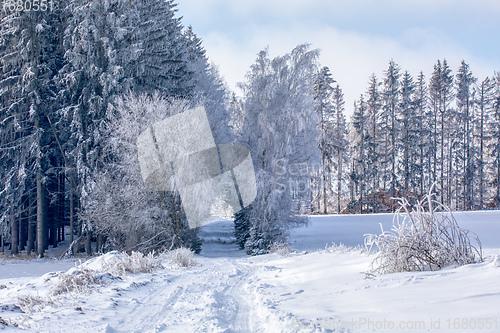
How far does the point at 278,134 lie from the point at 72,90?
40.8 ft

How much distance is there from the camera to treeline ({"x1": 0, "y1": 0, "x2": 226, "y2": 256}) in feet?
64.1

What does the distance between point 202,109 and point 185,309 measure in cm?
1312

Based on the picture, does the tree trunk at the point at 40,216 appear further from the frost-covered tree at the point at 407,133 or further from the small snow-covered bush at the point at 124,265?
the frost-covered tree at the point at 407,133

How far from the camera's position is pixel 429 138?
127 feet

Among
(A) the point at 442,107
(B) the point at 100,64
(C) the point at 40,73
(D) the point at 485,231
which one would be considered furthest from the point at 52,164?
(A) the point at 442,107

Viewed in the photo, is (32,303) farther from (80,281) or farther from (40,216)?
(40,216)

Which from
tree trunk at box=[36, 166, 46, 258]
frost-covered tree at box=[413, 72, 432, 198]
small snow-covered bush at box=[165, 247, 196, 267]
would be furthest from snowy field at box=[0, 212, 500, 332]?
frost-covered tree at box=[413, 72, 432, 198]

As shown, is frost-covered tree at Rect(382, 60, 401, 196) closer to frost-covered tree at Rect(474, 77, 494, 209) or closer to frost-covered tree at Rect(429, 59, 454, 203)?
frost-covered tree at Rect(429, 59, 454, 203)

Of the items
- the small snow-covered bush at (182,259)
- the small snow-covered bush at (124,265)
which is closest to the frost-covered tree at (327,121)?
the small snow-covered bush at (182,259)

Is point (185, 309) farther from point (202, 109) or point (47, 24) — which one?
point (47, 24)

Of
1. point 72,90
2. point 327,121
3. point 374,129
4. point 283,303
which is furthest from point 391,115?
point 283,303

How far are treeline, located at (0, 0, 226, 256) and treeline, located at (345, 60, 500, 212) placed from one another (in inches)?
907

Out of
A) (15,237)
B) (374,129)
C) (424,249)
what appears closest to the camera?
Answer: (424,249)

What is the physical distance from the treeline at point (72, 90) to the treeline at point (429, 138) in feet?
75.6
